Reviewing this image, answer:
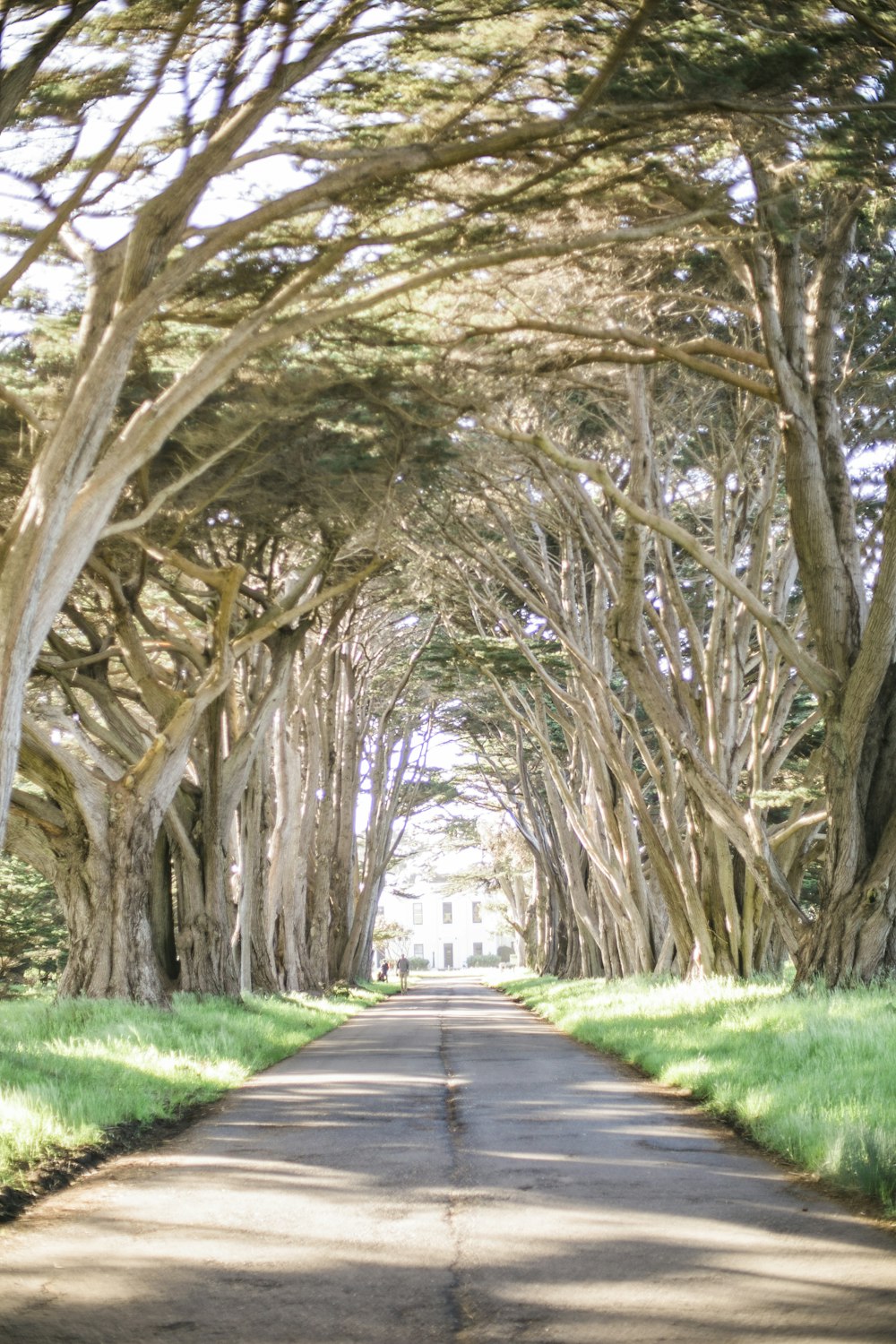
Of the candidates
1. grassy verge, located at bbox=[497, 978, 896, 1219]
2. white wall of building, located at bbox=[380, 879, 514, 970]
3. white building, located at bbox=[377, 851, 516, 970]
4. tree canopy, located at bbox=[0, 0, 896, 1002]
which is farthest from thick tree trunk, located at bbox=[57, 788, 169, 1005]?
white wall of building, located at bbox=[380, 879, 514, 970]

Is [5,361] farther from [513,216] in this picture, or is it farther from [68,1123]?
[68,1123]

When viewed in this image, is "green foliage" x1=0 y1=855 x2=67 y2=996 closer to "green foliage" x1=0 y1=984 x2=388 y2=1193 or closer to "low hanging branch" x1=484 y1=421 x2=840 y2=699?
"green foliage" x1=0 y1=984 x2=388 y2=1193

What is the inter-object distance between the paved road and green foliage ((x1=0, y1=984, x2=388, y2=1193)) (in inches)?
13.1

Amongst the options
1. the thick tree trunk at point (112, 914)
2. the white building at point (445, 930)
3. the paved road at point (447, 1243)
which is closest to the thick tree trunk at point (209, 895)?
the thick tree trunk at point (112, 914)

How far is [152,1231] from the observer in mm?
4863

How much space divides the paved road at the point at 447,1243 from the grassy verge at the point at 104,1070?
0.25 meters

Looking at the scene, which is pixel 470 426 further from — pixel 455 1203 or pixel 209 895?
pixel 455 1203

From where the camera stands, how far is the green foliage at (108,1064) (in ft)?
21.2

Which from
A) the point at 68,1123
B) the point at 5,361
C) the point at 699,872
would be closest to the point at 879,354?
the point at 699,872

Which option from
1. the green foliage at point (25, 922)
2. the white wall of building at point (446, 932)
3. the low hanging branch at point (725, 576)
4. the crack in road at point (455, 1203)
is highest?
the low hanging branch at point (725, 576)

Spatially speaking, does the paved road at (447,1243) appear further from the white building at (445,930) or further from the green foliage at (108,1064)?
the white building at (445,930)

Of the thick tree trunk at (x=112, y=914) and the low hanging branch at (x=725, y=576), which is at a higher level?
the low hanging branch at (x=725, y=576)

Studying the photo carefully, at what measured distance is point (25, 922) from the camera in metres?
31.9

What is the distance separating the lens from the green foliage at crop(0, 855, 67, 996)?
3078 cm
